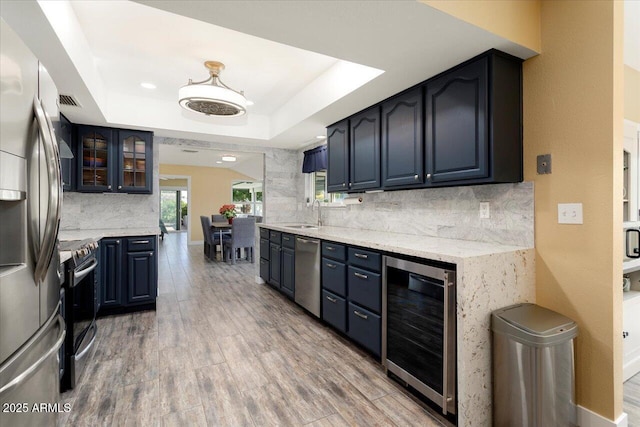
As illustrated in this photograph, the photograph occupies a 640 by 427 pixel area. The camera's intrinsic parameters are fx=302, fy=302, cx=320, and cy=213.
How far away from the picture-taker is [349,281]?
264cm

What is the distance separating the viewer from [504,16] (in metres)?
1.80

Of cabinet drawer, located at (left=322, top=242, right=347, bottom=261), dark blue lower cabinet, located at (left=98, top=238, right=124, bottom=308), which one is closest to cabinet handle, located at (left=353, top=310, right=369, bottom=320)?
cabinet drawer, located at (left=322, top=242, right=347, bottom=261)

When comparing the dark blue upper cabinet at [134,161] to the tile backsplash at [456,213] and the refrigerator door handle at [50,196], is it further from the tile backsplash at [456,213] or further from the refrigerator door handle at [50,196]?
the refrigerator door handle at [50,196]

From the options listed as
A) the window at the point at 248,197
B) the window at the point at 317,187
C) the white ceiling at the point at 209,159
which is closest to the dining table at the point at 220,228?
the white ceiling at the point at 209,159

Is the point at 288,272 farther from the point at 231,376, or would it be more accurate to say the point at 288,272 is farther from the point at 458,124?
the point at 458,124

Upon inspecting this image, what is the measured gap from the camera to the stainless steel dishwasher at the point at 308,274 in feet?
10.4

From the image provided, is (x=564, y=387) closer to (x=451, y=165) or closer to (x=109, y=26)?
(x=451, y=165)

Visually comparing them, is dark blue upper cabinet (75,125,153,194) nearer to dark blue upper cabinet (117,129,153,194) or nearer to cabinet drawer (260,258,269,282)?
dark blue upper cabinet (117,129,153,194)

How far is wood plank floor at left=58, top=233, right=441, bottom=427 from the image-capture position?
181cm

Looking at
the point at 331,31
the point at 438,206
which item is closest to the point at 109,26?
the point at 331,31

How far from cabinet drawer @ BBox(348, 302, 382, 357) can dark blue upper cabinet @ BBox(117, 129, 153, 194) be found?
3287 millimetres

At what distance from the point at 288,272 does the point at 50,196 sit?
283 centimetres

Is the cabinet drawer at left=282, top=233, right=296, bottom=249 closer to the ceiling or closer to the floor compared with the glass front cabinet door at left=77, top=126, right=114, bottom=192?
closer to the floor

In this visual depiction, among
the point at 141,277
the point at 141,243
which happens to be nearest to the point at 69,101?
the point at 141,243
